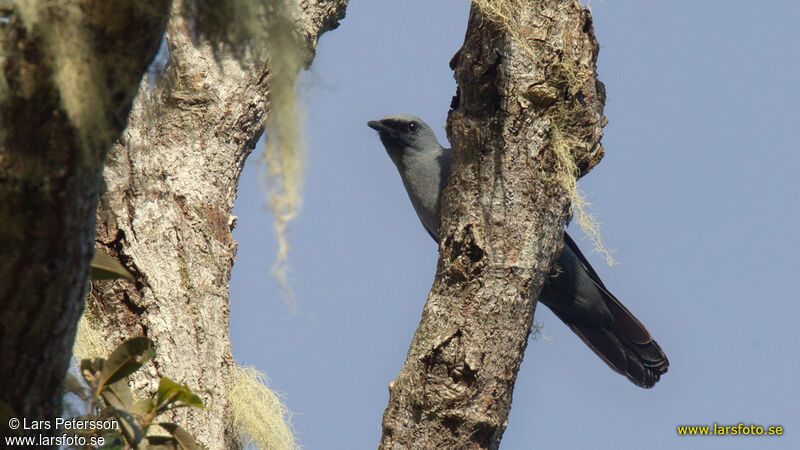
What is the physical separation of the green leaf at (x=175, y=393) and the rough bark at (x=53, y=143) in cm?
52

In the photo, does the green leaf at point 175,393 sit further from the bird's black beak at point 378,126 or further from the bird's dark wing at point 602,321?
the bird's black beak at point 378,126

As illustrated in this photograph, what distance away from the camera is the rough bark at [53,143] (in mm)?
1492

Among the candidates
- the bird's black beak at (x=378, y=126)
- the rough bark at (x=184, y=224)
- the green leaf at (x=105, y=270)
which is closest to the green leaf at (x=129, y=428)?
the green leaf at (x=105, y=270)

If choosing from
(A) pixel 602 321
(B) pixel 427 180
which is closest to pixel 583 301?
(A) pixel 602 321

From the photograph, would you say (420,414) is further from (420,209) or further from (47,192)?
(420,209)

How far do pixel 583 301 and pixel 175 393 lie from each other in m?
3.66

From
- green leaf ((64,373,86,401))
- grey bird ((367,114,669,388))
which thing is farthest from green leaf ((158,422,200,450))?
grey bird ((367,114,669,388))

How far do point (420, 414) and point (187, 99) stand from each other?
1.92 metres

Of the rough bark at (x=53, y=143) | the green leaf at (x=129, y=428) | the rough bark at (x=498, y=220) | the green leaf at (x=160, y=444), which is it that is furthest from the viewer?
the rough bark at (x=498, y=220)

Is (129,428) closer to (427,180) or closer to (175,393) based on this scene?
(175,393)

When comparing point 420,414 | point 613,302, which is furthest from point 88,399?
point 613,302

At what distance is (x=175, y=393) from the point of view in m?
2.26

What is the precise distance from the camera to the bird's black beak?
5.92 m

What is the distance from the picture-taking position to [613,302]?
5492 mm
